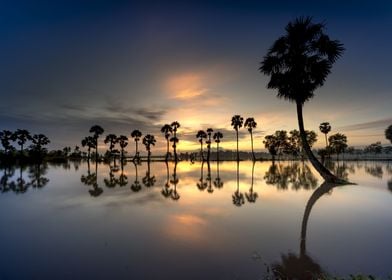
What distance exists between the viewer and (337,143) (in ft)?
310

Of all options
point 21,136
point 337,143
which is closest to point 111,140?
point 21,136

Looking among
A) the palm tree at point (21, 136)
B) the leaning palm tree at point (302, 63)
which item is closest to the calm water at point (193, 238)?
the leaning palm tree at point (302, 63)

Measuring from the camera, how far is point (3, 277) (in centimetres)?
474

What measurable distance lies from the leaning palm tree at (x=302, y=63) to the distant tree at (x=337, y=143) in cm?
8542

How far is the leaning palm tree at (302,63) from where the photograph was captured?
19469 millimetres

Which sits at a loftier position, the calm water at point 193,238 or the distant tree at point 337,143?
the distant tree at point 337,143

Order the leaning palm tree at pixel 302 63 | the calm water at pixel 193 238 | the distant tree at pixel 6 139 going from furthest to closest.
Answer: the distant tree at pixel 6 139 < the leaning palm tree at pixel 302 63 < the calm water at pixel 193 238

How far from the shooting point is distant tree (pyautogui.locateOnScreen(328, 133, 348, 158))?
308 feet

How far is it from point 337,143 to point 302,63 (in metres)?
87.3

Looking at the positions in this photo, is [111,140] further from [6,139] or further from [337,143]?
[337,143]

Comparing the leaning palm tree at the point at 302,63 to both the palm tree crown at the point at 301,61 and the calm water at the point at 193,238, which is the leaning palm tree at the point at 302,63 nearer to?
the palm tree crown at the point at 301,61

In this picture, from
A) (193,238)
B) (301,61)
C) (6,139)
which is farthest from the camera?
(6,139)

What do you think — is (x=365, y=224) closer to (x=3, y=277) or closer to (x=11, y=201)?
(x=3, y=277)

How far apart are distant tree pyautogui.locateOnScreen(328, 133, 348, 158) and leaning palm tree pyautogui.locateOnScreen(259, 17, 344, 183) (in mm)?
85421
